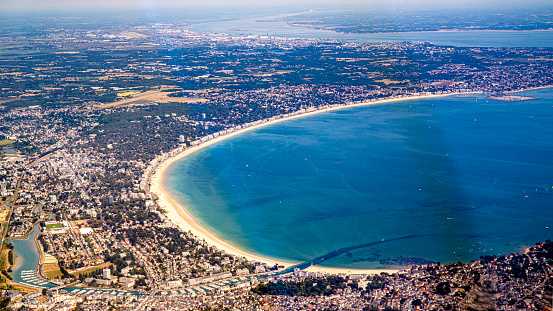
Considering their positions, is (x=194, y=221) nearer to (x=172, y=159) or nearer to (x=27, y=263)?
(x=27, y=263)

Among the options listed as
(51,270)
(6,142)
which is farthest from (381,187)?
(6,142)

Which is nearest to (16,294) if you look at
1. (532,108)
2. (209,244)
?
(209,244)

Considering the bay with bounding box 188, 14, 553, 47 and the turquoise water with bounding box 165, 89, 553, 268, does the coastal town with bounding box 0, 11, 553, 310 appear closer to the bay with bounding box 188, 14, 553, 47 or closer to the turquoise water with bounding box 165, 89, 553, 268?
the turquoise water with bounding box 165, 89, 553, 268

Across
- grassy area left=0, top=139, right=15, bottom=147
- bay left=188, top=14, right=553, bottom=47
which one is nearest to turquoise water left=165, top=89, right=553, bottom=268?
grassy area left=0, top=139, right=15, bottom=147

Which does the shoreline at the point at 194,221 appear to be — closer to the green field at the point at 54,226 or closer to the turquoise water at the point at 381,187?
the turquoise water at the point at 381,187

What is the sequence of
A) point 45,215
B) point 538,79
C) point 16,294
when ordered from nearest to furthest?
1. point 16,294
2. point 45,215
3. point 538,79

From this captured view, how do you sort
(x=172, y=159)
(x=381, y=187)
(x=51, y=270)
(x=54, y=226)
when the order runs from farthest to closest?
(x=172, y=159) < (x=381, y=187) < (x=54, y=226) < (x=51, y=270)

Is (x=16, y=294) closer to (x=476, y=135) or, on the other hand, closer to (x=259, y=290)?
(x=259, y=290)
